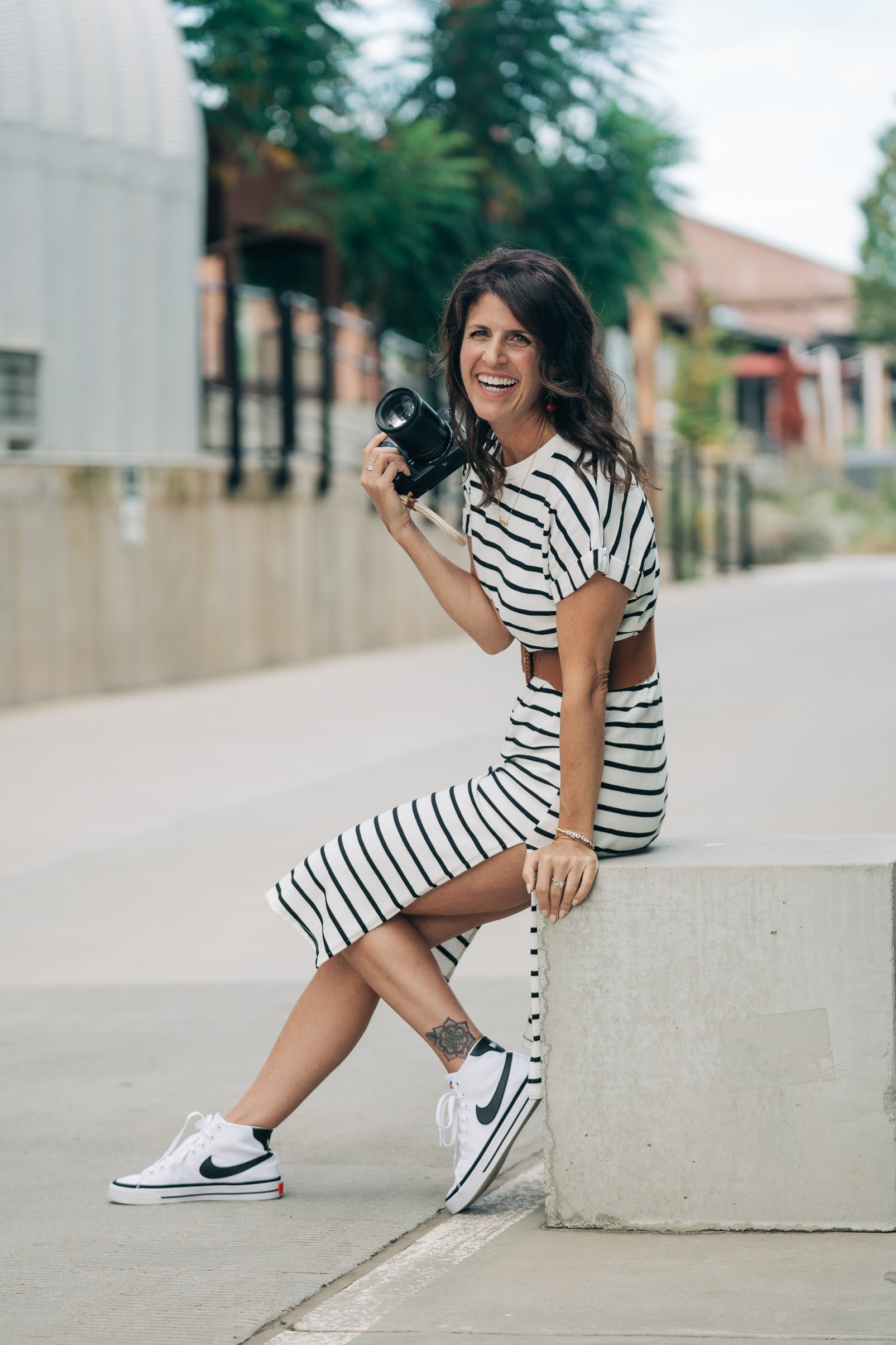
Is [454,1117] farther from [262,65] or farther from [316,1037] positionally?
[262,65]

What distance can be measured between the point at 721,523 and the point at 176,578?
16.3m

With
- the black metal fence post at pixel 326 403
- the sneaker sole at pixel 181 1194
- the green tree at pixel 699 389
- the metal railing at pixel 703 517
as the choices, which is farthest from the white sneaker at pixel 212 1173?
the green tree at pixel 699 389

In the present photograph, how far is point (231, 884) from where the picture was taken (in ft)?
24.5

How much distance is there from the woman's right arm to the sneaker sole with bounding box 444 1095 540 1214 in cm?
93

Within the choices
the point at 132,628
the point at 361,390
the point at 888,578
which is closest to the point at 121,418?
the point at 132,628

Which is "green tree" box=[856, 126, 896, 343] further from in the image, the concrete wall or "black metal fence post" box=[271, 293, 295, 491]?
"black metal fence post" box=[271, 293, 295, 491]

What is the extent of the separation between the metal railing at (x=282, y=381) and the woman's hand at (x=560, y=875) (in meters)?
12.2

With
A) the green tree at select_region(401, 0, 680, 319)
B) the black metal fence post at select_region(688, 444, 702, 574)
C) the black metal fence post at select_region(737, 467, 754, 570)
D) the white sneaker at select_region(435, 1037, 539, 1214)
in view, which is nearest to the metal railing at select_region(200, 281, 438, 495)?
the green tree at select_region(401, 0, 680, 319)

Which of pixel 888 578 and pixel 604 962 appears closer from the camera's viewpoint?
pixel 604 962

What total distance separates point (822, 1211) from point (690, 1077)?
34 cm

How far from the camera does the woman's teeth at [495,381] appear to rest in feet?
11.9

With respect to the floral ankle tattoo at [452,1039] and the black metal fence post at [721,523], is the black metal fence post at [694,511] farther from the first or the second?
the floral ankle tattoo at [452,1039]

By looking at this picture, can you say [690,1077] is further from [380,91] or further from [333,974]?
[380,91]

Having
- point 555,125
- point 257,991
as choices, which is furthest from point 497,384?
point 555,125
